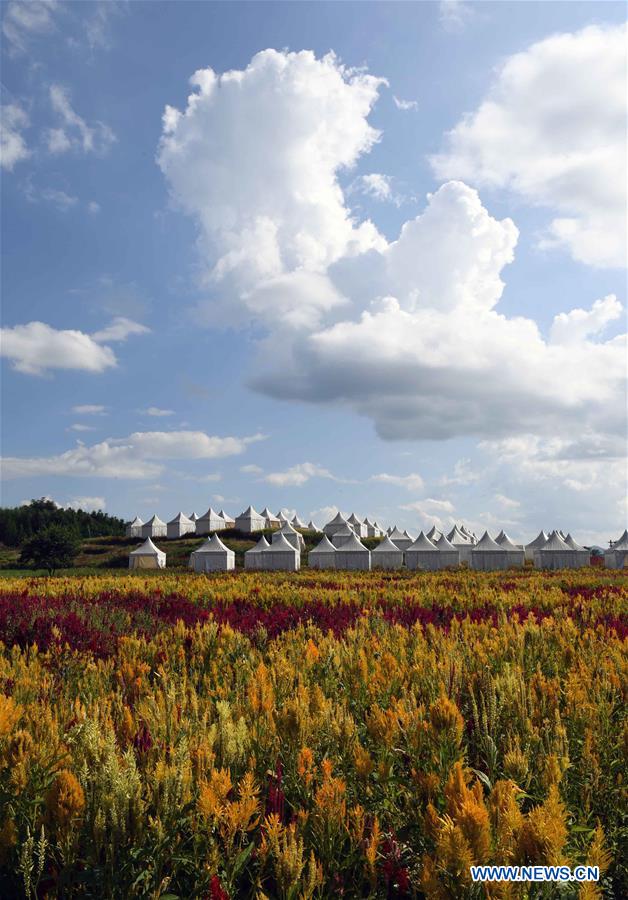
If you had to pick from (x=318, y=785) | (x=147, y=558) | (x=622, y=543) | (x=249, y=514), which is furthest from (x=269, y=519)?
(x=318, y=785)

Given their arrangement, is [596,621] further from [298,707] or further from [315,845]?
[315,845]

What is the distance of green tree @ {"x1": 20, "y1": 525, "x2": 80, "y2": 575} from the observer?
46500 mm

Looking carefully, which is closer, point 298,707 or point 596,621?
point 298,707

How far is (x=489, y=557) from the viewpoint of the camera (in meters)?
41.6

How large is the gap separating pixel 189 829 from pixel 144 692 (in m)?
2.28

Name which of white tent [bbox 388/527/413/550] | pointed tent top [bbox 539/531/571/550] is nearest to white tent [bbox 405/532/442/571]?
pointed tent top [bbox 539/531/571/550]

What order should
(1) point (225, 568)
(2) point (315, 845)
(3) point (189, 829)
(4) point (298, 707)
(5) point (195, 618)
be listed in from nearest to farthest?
(2) point (315, 845)
(3) point (189, 829)
(4) point (298, 707)
(5) point (195, 618)
(1) point (225, 568)

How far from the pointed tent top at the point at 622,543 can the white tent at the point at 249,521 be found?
37.8 meters

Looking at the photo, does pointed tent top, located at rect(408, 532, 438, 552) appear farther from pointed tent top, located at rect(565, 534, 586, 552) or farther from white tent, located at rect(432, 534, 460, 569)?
pointed tent top, located at rect(565, 534, 586, 552)

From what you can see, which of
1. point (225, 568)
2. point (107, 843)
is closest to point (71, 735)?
point (107, 843)

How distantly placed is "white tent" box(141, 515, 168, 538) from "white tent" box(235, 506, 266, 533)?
10.8m

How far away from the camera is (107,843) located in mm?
2430

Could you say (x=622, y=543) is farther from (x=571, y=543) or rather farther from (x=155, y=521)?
(x=155, y=521)

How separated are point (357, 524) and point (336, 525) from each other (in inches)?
202
